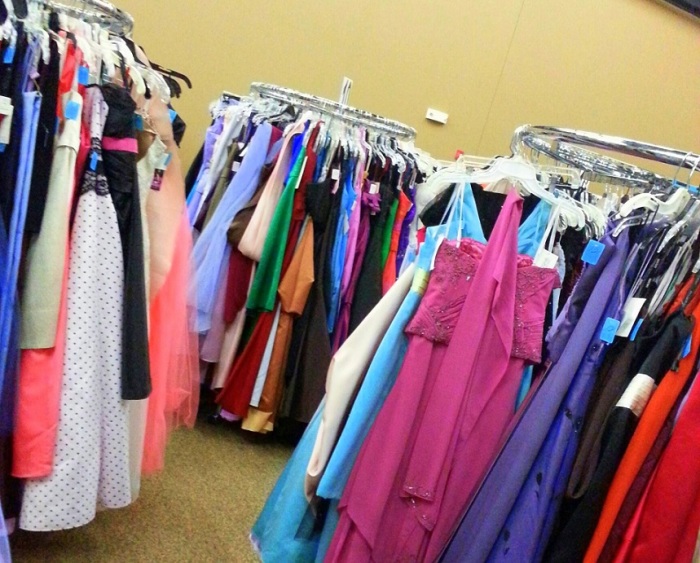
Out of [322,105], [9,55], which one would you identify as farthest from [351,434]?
[322,105]

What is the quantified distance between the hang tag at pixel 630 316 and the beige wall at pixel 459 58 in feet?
6.82

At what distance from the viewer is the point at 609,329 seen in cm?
95

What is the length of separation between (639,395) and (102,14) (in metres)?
1.51

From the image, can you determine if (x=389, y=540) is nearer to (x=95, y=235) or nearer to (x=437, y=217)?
(x=437, y=217)

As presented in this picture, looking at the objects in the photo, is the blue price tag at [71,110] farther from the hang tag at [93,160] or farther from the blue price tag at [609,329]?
the blue price tag at [609,329]

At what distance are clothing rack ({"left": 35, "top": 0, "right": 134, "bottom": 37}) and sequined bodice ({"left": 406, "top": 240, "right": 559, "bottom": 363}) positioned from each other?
3.37 feet

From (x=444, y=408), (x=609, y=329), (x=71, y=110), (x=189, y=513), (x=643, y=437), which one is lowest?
(x=189, y=513)

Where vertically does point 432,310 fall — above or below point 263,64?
below

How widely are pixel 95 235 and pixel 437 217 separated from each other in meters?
0.71

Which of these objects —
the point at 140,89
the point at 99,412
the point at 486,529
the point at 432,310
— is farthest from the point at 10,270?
the point at 486,529

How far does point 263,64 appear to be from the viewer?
101 inches

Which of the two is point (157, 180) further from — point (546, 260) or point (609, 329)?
point (609, 329)

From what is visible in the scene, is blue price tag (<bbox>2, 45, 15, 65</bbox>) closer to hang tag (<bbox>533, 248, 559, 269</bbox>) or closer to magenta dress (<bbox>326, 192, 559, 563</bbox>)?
magenta dress (<bbox>326, 192, 559, 563</bbox>)

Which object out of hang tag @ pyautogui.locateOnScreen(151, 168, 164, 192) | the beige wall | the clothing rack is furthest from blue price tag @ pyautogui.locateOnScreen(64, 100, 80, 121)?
the beige wall
